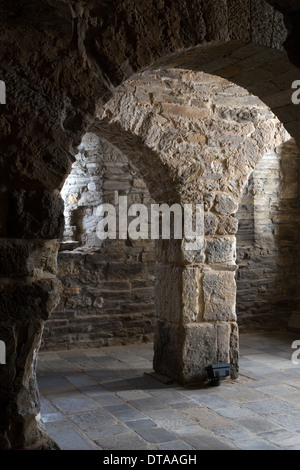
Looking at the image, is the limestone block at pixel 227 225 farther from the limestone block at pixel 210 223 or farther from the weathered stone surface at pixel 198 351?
the weathered stone surface at pixel 198 351

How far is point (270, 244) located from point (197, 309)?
10.7ft

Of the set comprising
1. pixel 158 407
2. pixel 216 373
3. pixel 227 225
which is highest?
pixel 227 225

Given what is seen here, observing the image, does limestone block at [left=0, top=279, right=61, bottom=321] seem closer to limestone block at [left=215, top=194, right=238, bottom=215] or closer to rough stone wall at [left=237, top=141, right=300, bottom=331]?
limestone block at [left=215, top=194, right=238, bottom=215]

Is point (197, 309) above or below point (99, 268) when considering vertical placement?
below

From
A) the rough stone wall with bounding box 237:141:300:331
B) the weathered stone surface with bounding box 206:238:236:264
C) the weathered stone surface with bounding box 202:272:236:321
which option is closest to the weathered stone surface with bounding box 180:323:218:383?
the weathered stone surface with bounding box 202:272:236:321

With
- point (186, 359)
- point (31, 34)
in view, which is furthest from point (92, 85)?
point (186, 359)

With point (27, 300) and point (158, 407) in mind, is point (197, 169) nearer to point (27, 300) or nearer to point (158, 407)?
point (158, 407)

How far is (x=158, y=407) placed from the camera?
389cm

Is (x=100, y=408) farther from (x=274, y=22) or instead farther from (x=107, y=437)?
(x=274, y=22)

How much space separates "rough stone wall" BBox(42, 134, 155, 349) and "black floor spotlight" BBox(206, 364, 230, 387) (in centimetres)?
204

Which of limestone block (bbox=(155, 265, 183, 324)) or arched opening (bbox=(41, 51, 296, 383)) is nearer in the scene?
arched opening (bbox=(41, 51, 296, 383))

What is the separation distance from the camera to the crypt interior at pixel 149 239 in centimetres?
178

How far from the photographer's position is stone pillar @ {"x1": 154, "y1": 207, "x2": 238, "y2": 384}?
4527 millimetres

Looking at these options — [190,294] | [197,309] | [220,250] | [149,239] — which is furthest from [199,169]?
[149,239]
